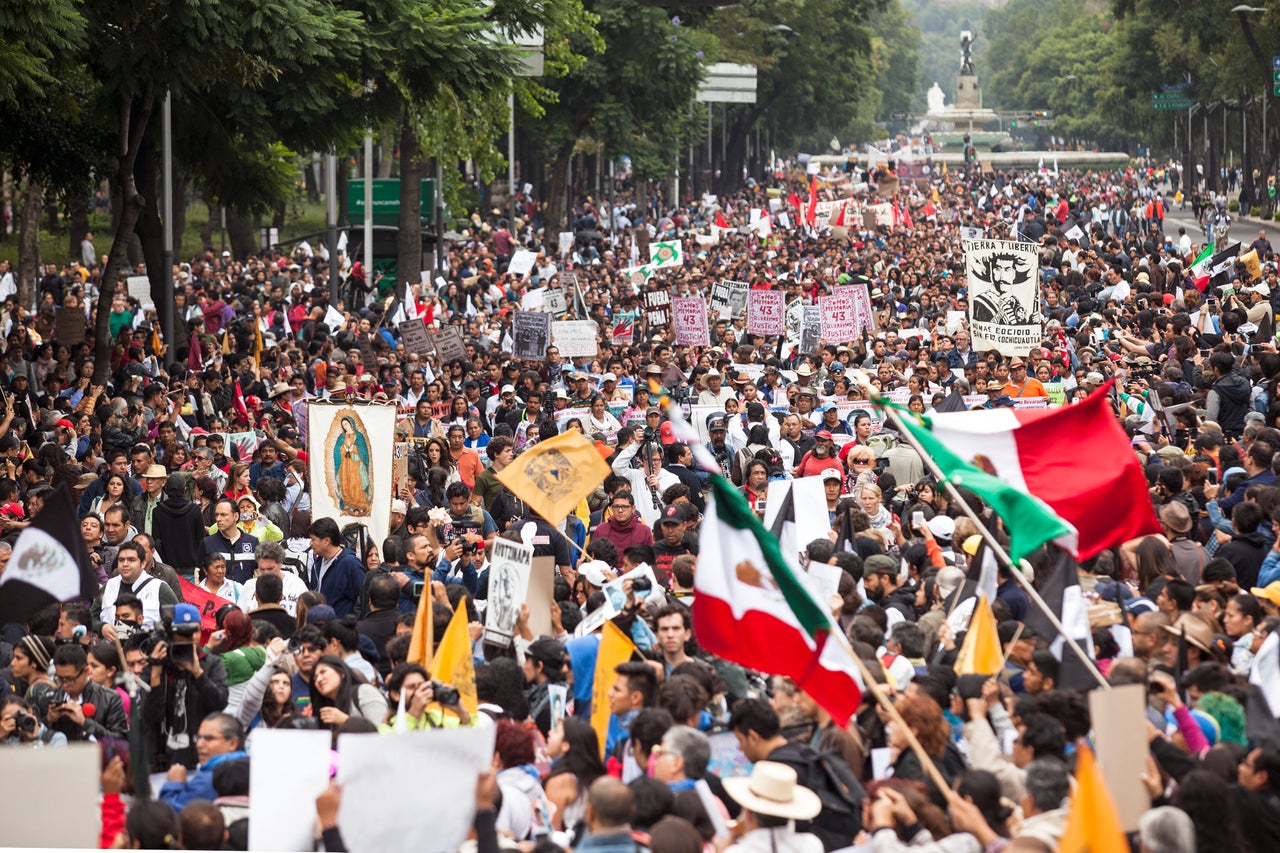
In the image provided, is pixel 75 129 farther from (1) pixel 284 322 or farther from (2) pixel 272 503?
(2) pixel 272 503

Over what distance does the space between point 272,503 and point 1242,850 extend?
8959 mm

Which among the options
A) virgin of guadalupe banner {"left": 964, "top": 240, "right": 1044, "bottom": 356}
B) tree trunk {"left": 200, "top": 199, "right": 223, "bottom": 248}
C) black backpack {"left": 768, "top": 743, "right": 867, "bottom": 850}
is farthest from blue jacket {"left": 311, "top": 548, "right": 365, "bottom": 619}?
tree trunk {"left": 200, "top": 199, "right": 223, "bottom": 248}

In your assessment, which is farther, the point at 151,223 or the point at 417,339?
the point at 151,223

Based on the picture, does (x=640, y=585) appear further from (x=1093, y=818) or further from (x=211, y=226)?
(x=211, y=226)

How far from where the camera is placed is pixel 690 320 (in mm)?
23016

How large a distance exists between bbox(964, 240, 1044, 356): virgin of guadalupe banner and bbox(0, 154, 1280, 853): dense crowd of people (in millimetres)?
330

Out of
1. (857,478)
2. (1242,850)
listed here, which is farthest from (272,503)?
(1242,850)

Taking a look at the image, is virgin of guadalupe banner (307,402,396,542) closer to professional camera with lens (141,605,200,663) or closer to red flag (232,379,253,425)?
professional camera with lens (141,605,200,663)

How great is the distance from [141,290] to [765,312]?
389 inches

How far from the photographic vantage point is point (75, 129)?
23562 mm

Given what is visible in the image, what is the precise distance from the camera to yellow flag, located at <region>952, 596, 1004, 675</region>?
8.43 metres

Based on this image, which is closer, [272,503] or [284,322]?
[272,503]

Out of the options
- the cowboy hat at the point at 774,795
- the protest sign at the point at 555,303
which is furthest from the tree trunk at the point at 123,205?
the cowboy hat at the point at 774,795

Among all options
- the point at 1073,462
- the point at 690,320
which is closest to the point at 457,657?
the point at 1073,462
